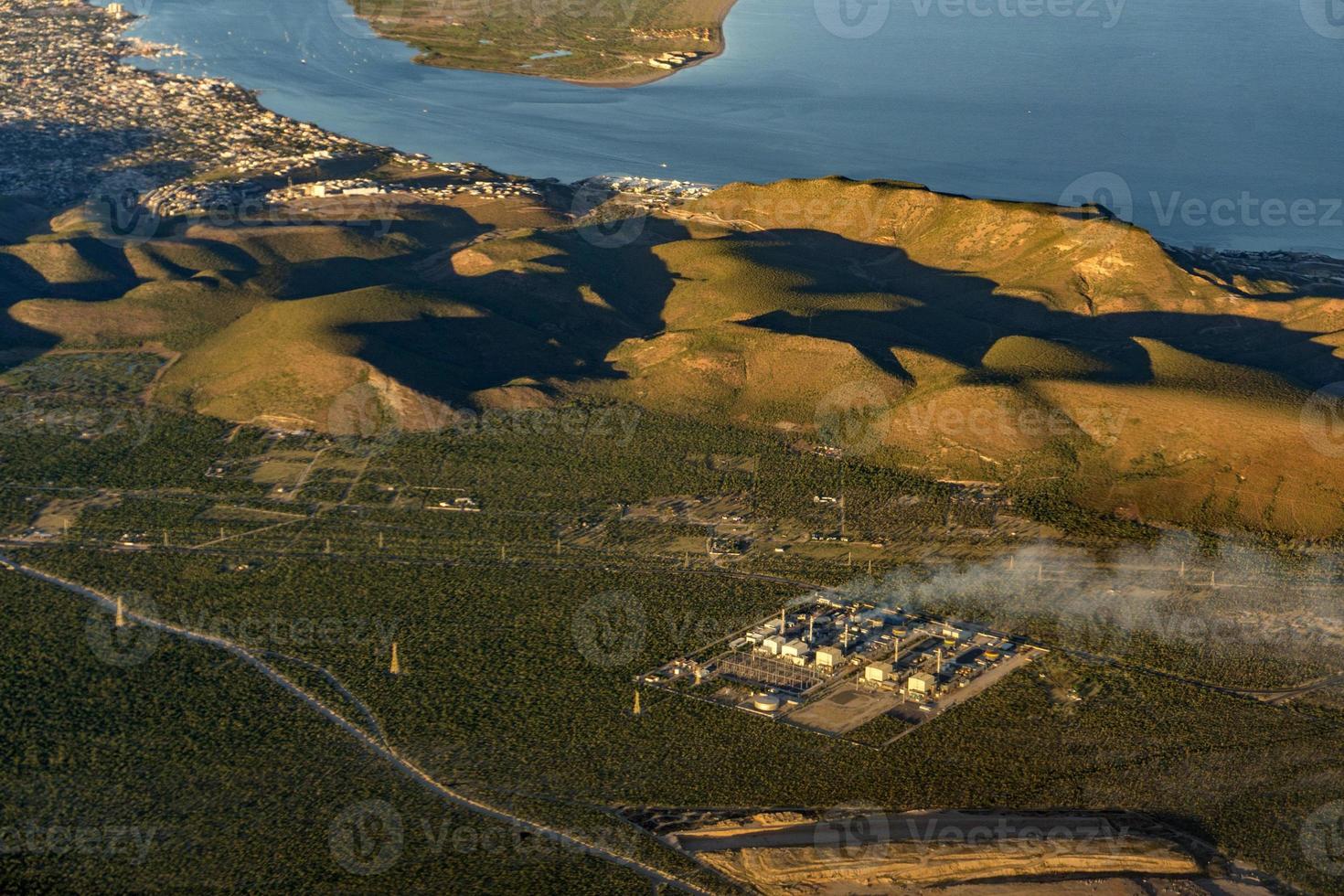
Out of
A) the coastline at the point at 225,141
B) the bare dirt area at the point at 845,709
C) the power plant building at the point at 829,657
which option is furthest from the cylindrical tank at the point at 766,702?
the coastline at the point at 225,141

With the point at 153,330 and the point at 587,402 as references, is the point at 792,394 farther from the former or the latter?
the point at 153,330

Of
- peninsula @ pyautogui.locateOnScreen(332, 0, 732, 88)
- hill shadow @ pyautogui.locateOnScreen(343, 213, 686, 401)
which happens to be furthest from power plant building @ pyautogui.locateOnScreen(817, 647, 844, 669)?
peninsula @ pyautogui.locateOnScreen(332, 0, 732, 88)

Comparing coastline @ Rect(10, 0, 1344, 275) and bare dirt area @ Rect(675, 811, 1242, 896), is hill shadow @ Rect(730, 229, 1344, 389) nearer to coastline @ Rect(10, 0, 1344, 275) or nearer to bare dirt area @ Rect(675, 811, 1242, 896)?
coastline @ Rect(10, 0, 1344, 275)

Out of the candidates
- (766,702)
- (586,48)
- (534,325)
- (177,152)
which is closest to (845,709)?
(766,702)

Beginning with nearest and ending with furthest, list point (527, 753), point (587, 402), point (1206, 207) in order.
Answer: point (527, 753) < point (587, 402) < point (1206, 207)

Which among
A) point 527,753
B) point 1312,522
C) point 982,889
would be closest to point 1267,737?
point 982,889

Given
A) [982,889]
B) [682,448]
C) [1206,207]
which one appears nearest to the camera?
[982,889]

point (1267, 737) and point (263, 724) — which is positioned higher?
point (1267, 737)
